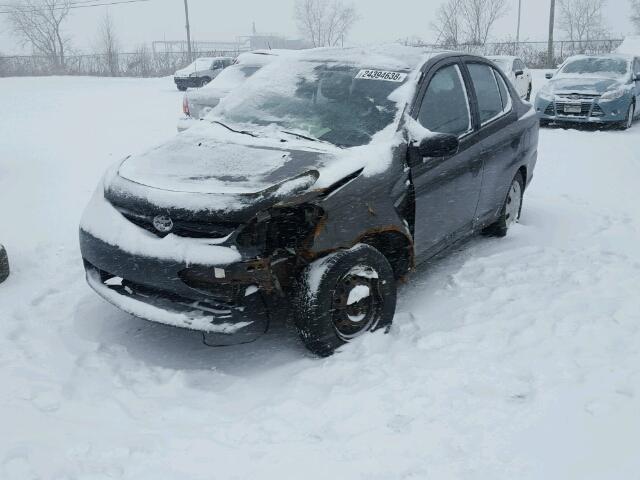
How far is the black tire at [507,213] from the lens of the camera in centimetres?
579

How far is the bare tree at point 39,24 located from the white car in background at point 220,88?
210 feet

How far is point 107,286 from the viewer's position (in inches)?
145

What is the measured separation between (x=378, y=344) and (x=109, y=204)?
1.85 metres

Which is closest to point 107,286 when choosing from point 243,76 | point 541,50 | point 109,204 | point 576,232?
point 109,204

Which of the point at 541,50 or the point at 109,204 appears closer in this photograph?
the point at 109,204

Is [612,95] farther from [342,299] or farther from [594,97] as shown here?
[342,299]

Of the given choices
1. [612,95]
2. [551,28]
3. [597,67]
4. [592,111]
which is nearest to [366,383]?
[592,111]

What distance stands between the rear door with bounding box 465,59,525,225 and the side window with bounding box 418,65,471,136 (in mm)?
196

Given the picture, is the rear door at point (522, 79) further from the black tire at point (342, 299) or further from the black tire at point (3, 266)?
the black tire at point (3, 266)

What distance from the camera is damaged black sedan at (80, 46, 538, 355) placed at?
10.8 ft

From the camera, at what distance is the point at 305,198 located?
338cm

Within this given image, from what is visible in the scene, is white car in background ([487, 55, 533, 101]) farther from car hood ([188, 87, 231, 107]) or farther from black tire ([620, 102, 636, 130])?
car hood ([188, 87, 231, 107])

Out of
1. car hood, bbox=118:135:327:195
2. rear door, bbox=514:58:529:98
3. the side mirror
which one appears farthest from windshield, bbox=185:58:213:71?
the side mirror

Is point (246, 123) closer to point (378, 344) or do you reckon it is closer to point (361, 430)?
point (378, 344)
